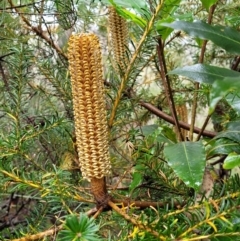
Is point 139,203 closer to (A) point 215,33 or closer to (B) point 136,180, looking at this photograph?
(B) point 136,180

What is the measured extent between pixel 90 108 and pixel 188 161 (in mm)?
87

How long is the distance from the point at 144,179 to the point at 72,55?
0.14 metres

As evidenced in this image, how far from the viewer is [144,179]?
38 centimetres

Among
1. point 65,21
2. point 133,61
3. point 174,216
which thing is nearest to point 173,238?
point 174,216

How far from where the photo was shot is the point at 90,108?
12.0 inches

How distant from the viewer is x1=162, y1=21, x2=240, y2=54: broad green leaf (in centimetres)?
31

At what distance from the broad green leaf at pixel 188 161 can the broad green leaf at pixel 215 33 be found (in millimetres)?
85

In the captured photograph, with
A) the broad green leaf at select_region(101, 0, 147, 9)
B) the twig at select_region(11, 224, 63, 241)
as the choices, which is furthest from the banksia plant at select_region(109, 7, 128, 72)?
the twig at select_region(11, 224, 63, 241)

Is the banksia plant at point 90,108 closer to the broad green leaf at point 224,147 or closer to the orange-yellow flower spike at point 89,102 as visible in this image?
the orange-yellow flower spike at point 89,102

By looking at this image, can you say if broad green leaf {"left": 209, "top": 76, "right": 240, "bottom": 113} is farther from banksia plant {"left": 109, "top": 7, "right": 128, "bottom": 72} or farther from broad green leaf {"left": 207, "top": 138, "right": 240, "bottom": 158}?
banksia plant {"left": 109, "top": 7, "right": 128, "bottom": 72}

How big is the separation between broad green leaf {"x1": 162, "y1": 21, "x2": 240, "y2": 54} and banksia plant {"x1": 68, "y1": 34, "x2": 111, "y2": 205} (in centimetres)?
7

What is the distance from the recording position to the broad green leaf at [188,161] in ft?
0.98

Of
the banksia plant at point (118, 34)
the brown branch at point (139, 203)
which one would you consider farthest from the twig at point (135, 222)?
the banksia plant at point (118, 34)

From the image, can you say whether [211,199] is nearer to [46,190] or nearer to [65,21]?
[46,190]
